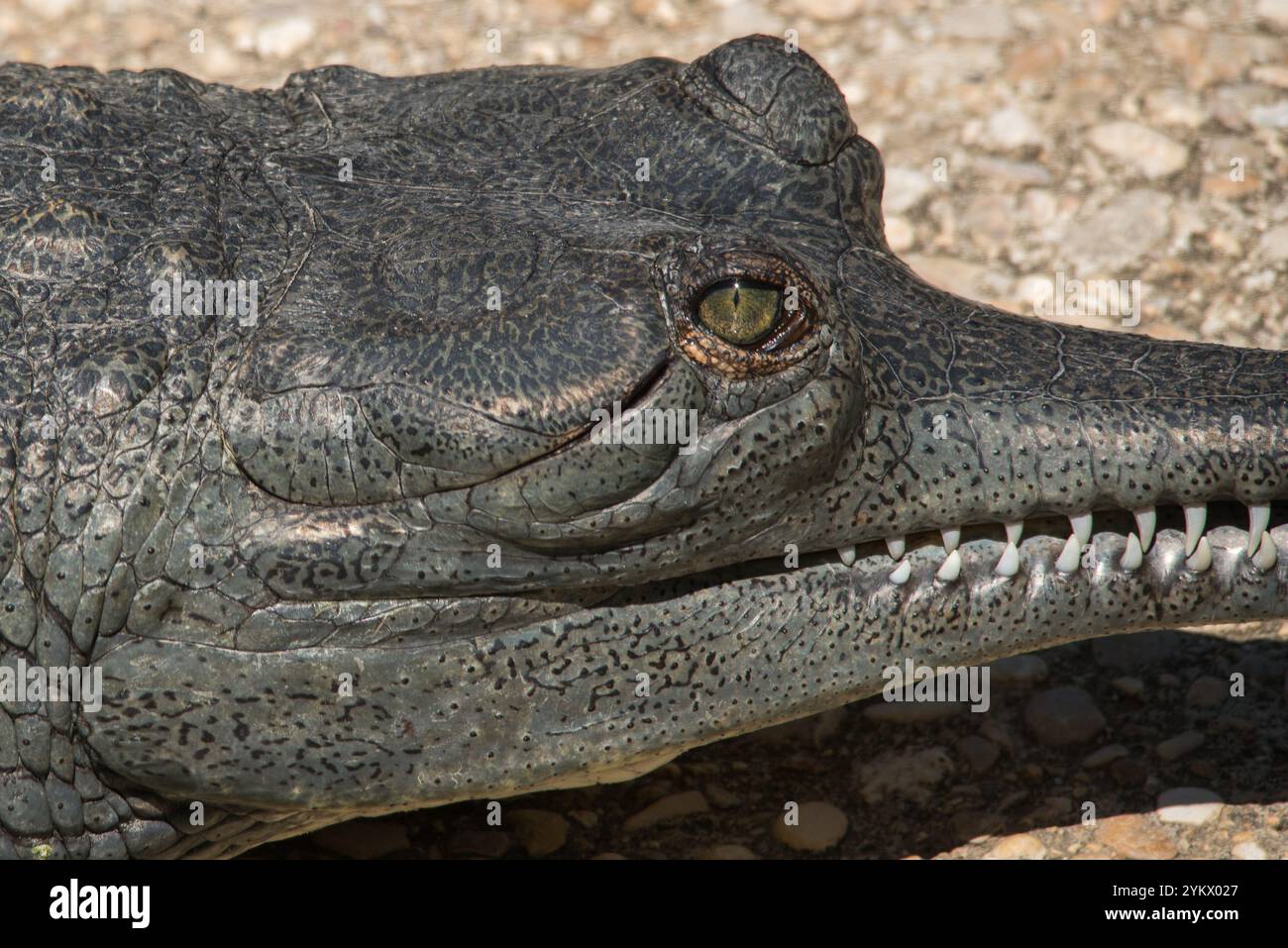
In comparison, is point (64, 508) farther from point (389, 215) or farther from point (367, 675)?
point (389, 215)

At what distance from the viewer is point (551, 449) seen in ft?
11.3

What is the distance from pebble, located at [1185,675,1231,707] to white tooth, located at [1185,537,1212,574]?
104 cm

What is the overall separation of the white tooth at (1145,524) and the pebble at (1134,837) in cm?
98

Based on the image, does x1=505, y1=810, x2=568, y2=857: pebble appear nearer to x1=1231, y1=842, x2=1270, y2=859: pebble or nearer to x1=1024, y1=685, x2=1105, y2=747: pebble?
x1=1024, y1=685, x2=1105, y2=747: pebble

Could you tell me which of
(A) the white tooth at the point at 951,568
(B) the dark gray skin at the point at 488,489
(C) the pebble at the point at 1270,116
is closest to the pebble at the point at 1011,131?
(C) the pebble at the point at 1270,116

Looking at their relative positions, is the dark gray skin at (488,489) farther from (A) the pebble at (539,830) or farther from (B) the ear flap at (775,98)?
(A) the pebble at (539,830)

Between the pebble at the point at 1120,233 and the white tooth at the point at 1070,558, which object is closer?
the white tooth at the point at 1070,558

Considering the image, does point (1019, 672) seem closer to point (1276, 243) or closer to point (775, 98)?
point (775, 98)

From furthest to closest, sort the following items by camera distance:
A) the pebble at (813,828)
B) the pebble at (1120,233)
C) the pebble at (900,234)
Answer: the pebble at (900,234) → the pebble at (1120,233) → the pebble at (813,828)

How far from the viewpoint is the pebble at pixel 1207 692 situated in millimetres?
4609

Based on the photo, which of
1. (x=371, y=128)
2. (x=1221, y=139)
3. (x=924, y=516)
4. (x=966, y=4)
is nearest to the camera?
(x=924, y=516)

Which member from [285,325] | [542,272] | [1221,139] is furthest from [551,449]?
[1221,139]

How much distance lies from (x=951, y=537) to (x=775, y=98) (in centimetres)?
130

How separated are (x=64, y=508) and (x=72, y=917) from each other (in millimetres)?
1070
